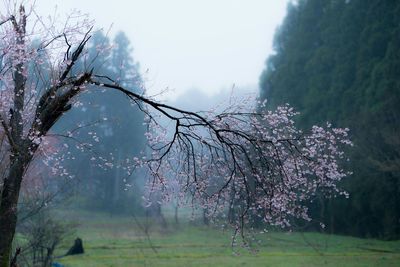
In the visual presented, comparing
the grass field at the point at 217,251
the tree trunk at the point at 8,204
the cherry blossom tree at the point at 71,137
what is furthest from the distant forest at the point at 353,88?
the tree trunk at the point at 8,204

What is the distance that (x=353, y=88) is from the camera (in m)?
24.7

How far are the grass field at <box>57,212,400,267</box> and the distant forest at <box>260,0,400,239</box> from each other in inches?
65.8

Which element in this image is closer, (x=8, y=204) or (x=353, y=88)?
(x=8, y=204)

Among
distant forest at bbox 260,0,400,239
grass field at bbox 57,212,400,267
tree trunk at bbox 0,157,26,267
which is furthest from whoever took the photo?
distant forest at bbox 260,0,400,239

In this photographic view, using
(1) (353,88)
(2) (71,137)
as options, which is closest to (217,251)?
(2) (71,137)

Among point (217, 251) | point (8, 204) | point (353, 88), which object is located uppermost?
point (353, 88)

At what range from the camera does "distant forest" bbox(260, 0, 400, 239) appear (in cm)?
2069

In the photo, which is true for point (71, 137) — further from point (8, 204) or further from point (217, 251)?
point (217, 251)

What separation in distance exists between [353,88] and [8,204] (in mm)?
21023

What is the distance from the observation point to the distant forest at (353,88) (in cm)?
2069

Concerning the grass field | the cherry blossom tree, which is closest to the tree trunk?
the cherry blossom tree

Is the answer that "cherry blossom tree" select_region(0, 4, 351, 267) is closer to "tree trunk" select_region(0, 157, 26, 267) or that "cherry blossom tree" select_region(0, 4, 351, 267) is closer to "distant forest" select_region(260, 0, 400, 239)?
"tree trunk" select_region(0, 157, 26, 267)

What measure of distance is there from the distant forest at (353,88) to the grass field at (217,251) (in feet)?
5.48

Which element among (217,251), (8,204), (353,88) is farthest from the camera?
(353,88)
